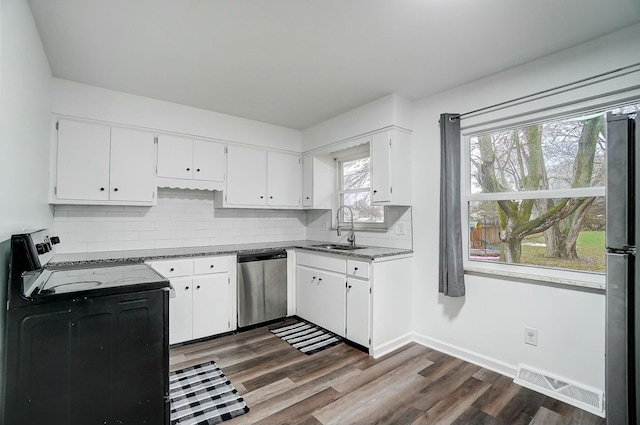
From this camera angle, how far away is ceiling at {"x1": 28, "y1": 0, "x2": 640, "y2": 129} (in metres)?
1.76

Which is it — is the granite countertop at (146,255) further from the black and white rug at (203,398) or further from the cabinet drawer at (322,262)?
the black and white rug at (203,398)

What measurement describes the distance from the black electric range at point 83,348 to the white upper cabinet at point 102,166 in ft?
4.80

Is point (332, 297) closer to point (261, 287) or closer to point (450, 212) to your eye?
point (261, 287)

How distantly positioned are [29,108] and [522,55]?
3366 mm

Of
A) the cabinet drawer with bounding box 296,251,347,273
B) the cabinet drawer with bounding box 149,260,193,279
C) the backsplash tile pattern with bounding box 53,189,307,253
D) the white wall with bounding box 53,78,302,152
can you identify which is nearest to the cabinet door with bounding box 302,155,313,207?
the white wall with bounding box 53,78,302,152

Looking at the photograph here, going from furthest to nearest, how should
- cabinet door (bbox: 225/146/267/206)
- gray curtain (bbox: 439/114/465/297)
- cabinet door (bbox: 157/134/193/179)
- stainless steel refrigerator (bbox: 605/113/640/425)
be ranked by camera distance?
cabinet door (bbox: 225/146/267/206) → cabinet door (bbox: 157/134/193/179) → gray curtain (bbox: 439/114/465/297) → stainless steel refrigerator (bbox: 605/113/640/425)

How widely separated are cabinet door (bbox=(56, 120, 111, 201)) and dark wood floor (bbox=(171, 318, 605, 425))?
66.2 inches

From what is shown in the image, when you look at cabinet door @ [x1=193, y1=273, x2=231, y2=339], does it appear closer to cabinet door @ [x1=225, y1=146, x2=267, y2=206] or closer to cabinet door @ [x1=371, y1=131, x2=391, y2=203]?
cabinet door @ [x1=225, y1=146, x2=267, y2=206]

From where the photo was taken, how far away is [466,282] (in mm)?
2715

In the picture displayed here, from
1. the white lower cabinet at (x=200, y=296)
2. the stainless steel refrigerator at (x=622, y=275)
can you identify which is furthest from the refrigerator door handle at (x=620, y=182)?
the white lower cabinet at (x=200, y=296)

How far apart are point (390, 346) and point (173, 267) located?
2.19 m

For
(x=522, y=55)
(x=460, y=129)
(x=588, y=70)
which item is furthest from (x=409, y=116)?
(x=588, y=70)

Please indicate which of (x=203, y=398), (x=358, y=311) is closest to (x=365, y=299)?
(x=358, y=311)

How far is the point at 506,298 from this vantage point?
8.10 feet
